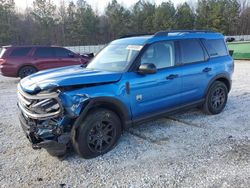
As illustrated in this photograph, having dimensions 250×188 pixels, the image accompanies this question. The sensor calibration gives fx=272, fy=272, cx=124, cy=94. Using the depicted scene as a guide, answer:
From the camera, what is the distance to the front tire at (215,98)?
595 centimetres

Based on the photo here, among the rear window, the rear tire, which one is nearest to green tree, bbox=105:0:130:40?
the rear tire

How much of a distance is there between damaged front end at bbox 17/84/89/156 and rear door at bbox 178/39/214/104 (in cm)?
226

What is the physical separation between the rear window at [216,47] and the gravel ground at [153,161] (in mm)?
1514

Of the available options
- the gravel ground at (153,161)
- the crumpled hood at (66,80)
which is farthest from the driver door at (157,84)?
the gravel ground at (153,161)

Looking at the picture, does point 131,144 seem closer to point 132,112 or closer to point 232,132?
point 132,112

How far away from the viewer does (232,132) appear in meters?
5.04

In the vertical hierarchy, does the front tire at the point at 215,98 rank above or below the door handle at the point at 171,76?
below

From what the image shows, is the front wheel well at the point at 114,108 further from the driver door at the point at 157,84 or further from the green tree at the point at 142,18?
the green tree at the point at 142,18

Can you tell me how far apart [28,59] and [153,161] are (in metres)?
9.41

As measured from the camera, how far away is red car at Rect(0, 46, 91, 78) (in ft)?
37.9

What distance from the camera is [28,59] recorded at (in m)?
11.8

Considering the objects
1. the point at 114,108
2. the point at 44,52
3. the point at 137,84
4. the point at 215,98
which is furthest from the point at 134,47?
the point at 44,52

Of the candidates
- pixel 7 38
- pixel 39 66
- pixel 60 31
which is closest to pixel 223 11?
pixel 60 31

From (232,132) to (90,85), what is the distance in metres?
2.83
